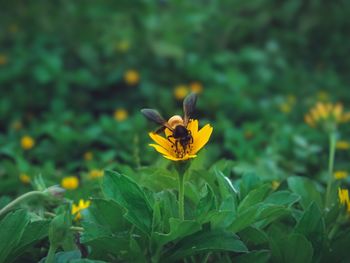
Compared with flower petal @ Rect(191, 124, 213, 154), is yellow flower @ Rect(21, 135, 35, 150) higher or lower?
lower

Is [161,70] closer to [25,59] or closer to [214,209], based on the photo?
[25,59]

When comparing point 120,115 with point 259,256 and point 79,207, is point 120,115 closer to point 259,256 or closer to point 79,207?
point 79,207

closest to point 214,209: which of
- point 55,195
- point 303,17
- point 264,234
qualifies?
point 264,234

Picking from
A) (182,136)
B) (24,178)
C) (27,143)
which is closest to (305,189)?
(182,136)

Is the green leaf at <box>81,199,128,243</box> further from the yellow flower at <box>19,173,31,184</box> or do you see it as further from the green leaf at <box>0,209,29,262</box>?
the yellow flower at <box>19,173,31,184</box>

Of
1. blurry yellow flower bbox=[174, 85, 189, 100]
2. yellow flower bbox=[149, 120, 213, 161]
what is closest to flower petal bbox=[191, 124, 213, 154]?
yellow flower bbox=[149, 120, 213, 161]
